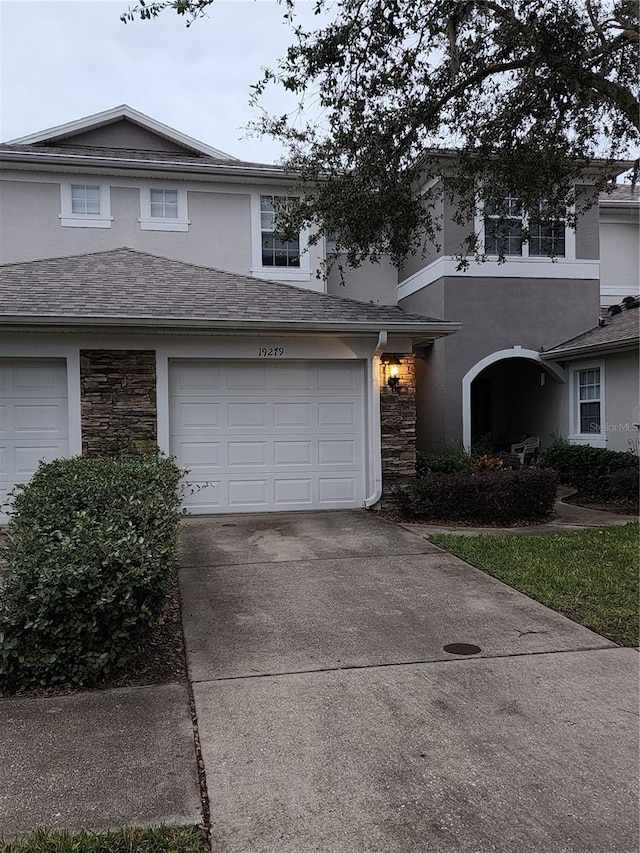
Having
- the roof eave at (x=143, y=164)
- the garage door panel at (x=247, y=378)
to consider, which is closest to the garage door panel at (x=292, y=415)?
the garage door panel at (x=247, y=378)

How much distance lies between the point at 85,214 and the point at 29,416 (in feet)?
19.6

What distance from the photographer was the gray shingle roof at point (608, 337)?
474 inches

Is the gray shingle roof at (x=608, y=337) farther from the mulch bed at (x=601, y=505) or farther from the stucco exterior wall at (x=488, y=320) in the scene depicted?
the mulch bed at (x=601, y=505)

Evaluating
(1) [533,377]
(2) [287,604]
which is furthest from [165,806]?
(1) [533,377]

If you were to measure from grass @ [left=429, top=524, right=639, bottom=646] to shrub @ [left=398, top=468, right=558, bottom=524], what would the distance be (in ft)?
3.13

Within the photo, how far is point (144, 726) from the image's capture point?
3447 millimetres

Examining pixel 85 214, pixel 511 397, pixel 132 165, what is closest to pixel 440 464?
pixel 511 397

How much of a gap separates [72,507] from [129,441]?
15.1 ft

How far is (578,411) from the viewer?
1410 centimetres

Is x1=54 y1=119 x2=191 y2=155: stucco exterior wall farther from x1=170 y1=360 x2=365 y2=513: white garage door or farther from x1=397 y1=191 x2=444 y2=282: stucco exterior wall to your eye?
x1=170 y1=360 x2=365 y2=513: white garage door

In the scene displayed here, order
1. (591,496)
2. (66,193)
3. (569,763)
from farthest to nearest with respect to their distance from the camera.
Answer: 1. (66,193)
2. (591,496)
3. (569,763)

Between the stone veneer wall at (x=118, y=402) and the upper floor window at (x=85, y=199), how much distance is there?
556 centimetres

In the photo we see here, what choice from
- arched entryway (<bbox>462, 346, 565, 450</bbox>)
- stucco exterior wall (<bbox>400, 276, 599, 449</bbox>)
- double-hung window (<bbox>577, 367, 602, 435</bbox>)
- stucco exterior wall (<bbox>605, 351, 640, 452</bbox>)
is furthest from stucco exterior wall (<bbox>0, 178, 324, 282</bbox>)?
stucco exterior wall (<bbox>605, 351, 640, 452</bbox>)

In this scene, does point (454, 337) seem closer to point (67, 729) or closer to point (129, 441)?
point (129, 441)
